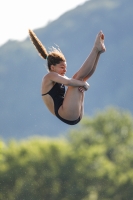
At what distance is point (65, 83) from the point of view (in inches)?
316

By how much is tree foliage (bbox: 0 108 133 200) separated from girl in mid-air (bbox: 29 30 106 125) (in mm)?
41439

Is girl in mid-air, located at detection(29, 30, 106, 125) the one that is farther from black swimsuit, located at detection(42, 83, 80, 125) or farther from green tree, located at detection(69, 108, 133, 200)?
green tree, located at detection(69, 108, 133, 200)

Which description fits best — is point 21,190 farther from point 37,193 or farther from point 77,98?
point 77,98

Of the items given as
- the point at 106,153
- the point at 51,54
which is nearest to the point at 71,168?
the point at 106,153

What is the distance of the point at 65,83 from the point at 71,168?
1835 inches

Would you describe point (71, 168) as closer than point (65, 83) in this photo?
No

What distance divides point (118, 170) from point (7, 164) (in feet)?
34.4

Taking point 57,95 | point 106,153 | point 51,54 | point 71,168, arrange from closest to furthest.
→ point 51,54 < point 57,95 < point 71,168 < point 106,153

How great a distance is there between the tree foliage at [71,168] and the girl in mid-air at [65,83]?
41439 mm

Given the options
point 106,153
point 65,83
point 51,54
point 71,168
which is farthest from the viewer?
point 106,153

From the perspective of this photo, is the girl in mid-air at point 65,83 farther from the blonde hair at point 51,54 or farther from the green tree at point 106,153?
the green tree at point 106,153

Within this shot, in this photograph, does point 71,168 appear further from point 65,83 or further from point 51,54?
point 65,83

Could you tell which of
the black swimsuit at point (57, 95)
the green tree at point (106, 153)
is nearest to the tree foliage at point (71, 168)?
the green tree at point (106, 153)

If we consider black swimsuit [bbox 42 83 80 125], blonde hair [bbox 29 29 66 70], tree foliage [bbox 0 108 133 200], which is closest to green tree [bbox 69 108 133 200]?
tree foliage [bbox 0 108 133 200]
